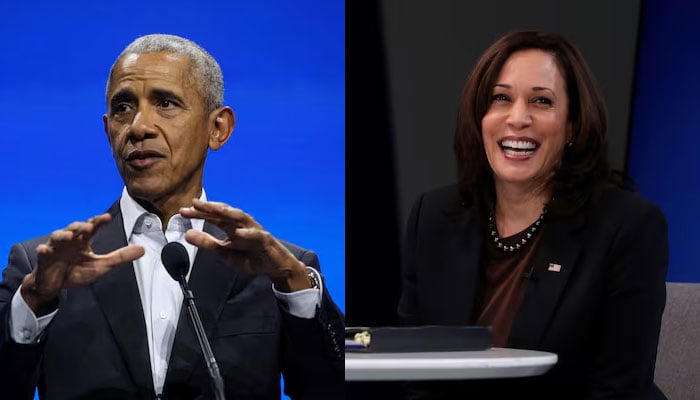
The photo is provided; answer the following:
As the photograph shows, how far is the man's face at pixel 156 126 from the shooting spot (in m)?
1.21

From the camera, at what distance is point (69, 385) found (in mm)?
1191

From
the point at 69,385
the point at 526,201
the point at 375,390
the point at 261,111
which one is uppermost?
the point at 261,111

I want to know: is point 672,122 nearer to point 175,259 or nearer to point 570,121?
point 570,121

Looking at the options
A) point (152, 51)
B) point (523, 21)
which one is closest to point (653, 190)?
→ point (523, 21)

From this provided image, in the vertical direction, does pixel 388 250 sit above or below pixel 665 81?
below

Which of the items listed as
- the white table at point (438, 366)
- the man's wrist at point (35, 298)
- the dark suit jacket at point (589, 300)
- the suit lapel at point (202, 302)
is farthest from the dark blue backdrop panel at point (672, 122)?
Answer: the man's wrist at point (35, 298)

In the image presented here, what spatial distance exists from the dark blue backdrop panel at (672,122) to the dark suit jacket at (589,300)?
0.69 meters

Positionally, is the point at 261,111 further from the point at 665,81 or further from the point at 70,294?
the point at 665,81

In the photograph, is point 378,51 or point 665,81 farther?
point 665,81

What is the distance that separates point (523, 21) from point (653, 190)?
800mm

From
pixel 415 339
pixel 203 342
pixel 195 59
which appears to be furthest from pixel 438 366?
pixel 195 59

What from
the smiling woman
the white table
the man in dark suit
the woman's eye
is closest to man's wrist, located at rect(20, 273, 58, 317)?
the man in dark suit

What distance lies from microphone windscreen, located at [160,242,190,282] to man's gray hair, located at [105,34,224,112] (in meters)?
0.22

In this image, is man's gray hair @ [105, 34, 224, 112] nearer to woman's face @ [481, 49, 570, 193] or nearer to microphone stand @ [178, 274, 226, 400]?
microphone stand @ [178, 274, 226, 400]
